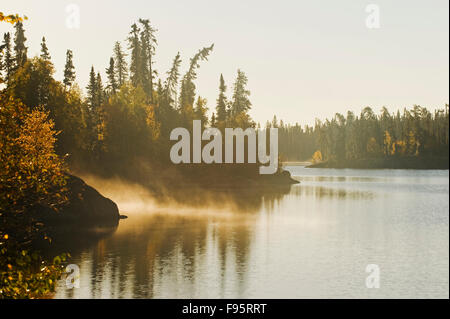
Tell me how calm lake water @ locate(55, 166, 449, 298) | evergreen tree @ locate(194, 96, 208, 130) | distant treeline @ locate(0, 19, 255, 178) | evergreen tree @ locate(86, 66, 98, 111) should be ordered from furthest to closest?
evergreen tree @ locate(194, 96, 208, 130) < evergreen tree @ locate(86, 66, 98, 111) < distant treeline @ locate(0, 19, 255, 178) < calm lake water @ locate(55, 166, 449, 298)

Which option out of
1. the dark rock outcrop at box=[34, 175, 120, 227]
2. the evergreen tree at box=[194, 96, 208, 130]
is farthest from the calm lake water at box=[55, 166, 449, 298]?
the evergreen tree at box=[194, 96, 208, 130]

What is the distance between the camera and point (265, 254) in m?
41.1

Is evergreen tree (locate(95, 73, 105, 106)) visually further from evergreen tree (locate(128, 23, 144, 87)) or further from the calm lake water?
the calm lake water

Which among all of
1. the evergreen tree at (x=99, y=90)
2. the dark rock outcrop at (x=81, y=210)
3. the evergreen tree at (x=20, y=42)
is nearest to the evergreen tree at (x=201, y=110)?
the evergreen tree at (x=99, y=90)

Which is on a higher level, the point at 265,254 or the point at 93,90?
the point at 93,90

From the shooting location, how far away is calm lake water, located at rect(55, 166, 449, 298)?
30.4 meters

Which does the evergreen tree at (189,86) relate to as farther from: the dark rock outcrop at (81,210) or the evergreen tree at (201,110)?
the dark rock outcrop at (81,210)

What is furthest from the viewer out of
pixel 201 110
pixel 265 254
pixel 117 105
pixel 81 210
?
pixel 201 110

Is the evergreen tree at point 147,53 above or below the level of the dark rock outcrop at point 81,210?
above

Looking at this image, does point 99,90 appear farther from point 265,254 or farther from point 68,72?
point 265,254

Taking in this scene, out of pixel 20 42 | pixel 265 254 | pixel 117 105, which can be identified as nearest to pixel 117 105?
pixel 117 105

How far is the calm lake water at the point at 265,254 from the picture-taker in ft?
99.7

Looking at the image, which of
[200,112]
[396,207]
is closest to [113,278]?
[396,207]

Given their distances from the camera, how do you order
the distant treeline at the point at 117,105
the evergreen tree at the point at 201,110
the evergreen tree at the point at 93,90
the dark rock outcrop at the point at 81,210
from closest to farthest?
1. the dark rock outcrop at the point at 81,210
2. the distant treeline at the point at 117,105
3. the evergreen tree at the point at 93,90
4. the evergreen tree at the point at 201,110
